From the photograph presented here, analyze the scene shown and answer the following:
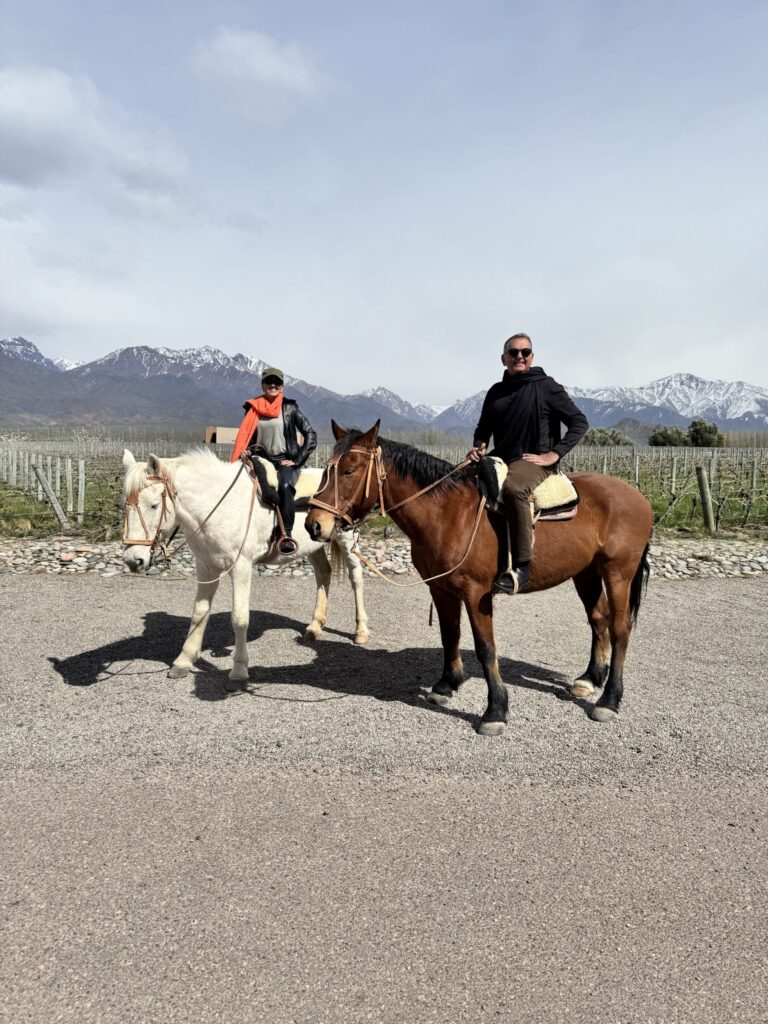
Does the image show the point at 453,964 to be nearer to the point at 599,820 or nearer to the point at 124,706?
the point at 599,820

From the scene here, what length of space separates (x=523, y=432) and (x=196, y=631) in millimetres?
3555

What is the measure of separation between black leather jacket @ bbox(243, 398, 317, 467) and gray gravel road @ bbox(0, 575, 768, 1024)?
2.20 meters

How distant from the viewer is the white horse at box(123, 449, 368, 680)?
200 inches

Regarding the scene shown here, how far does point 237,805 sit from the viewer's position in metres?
3.64

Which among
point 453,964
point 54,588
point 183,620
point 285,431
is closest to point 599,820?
point 453,964

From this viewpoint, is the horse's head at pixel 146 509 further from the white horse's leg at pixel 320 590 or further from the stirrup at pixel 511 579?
the stirrup at pixel 511 579

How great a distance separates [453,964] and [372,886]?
22.5 inches

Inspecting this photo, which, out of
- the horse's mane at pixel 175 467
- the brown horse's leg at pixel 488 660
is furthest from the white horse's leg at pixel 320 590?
the brown horse's leg at pixel 488 660

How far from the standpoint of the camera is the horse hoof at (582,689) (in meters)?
5.36

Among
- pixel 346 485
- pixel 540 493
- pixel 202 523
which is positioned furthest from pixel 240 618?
pixel 540 493

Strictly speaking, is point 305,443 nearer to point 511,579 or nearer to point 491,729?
point 511,579

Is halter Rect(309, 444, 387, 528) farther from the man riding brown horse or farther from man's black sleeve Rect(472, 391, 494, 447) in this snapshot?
man's black sleeve Rect(472, 391, 494, 447)

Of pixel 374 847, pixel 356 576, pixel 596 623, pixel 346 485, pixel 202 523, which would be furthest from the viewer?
pixel 356 576

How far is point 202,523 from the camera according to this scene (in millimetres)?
5543
